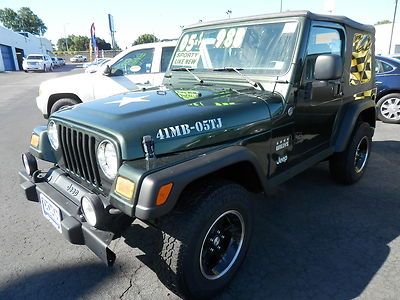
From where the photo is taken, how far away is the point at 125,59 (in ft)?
21.5

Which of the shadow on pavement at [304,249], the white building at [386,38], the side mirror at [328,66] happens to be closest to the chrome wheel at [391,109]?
the shadow on pavement at [304,249]

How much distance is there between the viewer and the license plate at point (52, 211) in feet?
7.74

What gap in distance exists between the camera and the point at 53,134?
2.79 metres

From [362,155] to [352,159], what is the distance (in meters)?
0.57

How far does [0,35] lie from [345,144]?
138 feet

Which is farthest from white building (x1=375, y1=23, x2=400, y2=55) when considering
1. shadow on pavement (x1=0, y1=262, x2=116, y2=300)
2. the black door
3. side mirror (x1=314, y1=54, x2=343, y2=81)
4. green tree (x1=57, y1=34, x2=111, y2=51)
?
green tree (x1=57, y1=34, x2=111, y2=51)

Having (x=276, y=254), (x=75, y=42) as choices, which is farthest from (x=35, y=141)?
(x=75, y=42)

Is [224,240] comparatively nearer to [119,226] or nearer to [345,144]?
[119,226]

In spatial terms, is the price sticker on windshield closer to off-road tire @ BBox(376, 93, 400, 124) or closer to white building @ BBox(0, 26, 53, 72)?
off-road tire @ BBox(376, 93, 400, 124)

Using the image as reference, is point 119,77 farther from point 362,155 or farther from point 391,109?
point 391,109

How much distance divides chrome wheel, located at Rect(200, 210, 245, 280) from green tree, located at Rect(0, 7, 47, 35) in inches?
3854

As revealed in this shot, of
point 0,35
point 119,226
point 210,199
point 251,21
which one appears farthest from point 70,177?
point 0,35

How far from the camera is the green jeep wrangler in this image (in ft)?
6.68

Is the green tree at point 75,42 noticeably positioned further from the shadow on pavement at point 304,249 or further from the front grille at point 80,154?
the front grille at point 80,154
